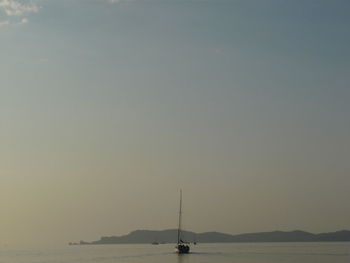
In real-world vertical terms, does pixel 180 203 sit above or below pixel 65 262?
above

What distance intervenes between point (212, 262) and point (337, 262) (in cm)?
3430

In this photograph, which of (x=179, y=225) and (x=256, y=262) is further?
(x=179, y=225)

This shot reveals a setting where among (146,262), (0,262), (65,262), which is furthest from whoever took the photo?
(0,262)

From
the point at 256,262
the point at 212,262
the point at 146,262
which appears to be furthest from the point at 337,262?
the point at 146,262

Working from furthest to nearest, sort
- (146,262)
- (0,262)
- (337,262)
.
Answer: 1. (0,262)
2. (146,262)
3. (337,262)

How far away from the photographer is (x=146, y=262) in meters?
149

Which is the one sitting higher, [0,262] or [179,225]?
[179,225]

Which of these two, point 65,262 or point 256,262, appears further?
point 65,262

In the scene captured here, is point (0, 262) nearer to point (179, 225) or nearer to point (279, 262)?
point (179, 225)

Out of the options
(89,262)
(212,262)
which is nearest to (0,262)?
(89,262)

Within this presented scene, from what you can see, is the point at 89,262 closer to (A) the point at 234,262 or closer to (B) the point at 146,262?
(B) the point at 146,262

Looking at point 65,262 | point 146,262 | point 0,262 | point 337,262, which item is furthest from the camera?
point 0,262

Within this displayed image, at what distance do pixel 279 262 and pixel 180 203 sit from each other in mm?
57239

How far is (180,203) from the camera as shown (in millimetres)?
187875
